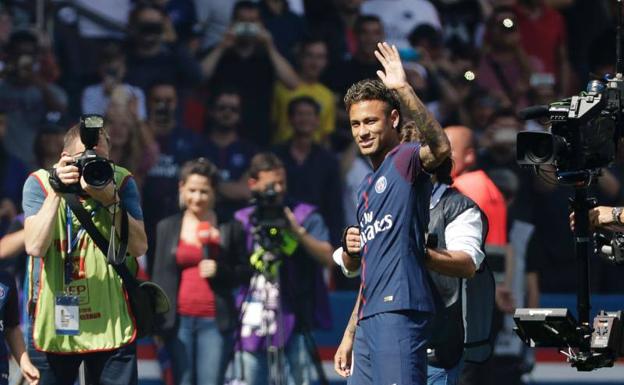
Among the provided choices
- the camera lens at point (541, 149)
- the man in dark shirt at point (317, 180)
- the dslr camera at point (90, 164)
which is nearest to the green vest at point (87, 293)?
the dslr camera at point (90, 164)

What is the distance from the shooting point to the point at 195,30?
1198 centimetres

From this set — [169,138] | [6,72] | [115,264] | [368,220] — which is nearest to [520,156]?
[368,220]

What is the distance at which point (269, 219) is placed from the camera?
9797 millimetres

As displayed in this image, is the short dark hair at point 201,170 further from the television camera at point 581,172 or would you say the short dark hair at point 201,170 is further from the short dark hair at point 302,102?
the television camera at point 581,172

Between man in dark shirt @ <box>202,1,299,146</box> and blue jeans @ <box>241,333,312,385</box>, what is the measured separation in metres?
2.29

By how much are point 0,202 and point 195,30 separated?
2195mm

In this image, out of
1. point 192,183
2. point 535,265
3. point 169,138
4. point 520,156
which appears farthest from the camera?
point 169,138

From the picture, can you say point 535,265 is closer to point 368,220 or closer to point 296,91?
point 296,91

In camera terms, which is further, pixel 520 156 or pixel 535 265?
pixel 535 265

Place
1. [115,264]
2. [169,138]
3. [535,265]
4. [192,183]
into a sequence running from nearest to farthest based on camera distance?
[115,264], [192,183], [535,265], [169,138]

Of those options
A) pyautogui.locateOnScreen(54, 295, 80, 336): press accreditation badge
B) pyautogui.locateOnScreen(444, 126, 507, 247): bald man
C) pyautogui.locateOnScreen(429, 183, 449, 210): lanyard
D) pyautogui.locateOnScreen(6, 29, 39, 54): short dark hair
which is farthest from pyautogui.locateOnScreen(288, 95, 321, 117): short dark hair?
pyautogui.locateOnScreen(54, 295, 80, 336): press accreditation badge

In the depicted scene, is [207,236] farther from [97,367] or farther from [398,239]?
[398,239]

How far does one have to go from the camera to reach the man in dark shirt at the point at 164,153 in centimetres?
1130

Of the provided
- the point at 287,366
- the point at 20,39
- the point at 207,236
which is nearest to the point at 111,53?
the point at 20,39
